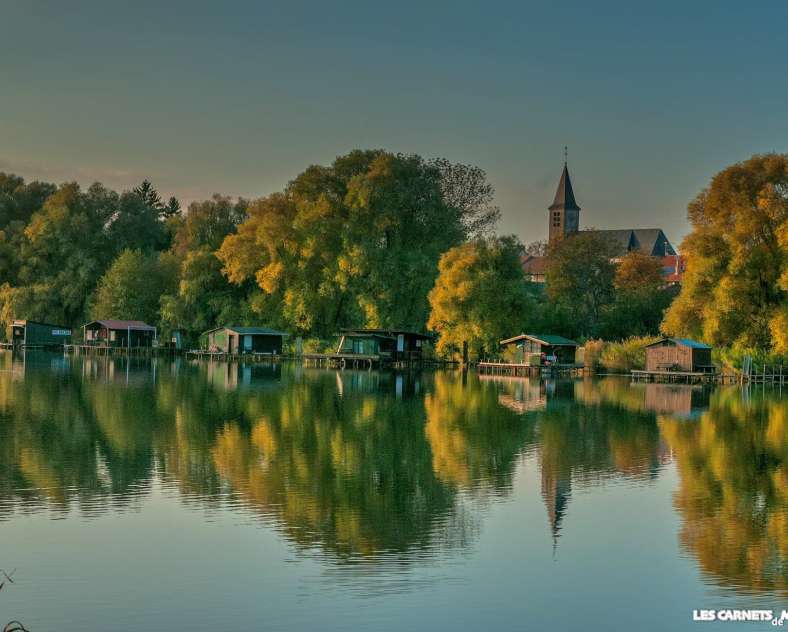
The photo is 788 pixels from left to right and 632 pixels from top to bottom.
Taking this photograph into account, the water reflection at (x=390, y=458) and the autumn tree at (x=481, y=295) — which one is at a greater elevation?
the autumn tree at (x=481, y=295)

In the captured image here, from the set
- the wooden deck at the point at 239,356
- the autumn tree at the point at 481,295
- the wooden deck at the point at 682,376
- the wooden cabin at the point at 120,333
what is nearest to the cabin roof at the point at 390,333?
the autumn tree at the point at 481,295

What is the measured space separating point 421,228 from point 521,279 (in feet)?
35.5

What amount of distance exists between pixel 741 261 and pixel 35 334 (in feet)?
228

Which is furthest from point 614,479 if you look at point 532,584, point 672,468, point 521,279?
point 521,279

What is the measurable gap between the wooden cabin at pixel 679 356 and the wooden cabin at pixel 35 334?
6095 centimetres

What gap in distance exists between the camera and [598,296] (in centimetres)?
8719

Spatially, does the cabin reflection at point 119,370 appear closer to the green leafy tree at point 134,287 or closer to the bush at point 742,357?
the green leafy tree at point 134,287

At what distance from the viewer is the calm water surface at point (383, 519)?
14.2m

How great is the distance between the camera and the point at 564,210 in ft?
529

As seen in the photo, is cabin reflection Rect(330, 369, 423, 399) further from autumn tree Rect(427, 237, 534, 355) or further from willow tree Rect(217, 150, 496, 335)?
willow tree Rect(217, 150, 496, 335)

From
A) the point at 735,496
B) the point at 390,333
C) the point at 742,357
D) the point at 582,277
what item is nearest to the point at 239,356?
the point at 390,333

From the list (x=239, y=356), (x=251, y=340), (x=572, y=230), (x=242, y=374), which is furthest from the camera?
(x=572, y=230)

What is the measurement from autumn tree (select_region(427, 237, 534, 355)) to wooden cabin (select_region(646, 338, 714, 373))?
36.8 ft

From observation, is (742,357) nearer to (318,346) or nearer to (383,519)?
(318,346)
